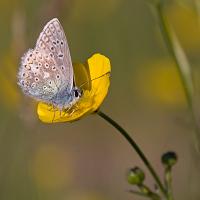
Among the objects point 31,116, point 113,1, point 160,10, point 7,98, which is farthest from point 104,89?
point 113,1

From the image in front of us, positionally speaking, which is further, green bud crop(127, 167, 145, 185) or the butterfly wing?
the butterfly wing

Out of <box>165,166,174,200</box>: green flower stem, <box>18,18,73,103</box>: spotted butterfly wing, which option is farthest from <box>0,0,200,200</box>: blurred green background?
<box>165,166,174,200</box>: green flower stem

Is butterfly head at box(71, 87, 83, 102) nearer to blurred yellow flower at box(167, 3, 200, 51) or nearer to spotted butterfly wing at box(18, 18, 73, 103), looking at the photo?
spotted butterfly wing at box(18, 18, 73, 103)

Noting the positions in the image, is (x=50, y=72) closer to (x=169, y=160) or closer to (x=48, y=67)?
(x=48, y=67)

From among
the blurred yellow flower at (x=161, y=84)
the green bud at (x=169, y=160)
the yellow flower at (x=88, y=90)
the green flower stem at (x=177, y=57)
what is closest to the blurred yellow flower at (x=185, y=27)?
the blurred yellow flower at (x=161, y=84)

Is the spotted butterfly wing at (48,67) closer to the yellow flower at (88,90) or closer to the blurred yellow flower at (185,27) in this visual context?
the yellow flower at (88,90)

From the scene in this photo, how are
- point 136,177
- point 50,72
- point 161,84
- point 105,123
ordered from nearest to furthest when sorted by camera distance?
point 136,177, point 50,72, point 161,84, point 105,123

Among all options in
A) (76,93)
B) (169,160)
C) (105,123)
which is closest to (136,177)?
(169,160)
